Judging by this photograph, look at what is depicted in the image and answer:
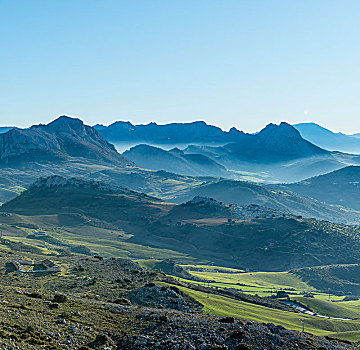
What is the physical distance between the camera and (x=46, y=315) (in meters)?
50.1

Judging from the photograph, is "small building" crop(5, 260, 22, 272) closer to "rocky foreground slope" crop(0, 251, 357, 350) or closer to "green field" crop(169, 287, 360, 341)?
"rocky foreground slope" crop(0, 251, 357, 350)

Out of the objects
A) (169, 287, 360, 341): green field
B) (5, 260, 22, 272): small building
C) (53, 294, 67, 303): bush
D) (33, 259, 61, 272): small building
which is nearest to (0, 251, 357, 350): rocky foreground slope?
(53, 294, 67, 303): bush

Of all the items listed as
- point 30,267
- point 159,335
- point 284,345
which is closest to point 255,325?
point 284,345

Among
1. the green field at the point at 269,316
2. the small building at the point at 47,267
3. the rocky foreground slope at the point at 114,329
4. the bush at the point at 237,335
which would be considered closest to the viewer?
the rocky foreground slope at the point at 114,329

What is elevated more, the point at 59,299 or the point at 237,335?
the point at 237,335

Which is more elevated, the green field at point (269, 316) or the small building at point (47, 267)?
the small building at point (47, 267)

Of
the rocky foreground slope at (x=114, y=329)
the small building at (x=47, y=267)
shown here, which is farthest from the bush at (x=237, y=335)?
the small building at (x=47, y=267)

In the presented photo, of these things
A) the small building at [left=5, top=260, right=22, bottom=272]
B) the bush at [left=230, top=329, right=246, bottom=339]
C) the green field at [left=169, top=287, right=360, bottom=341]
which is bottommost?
the green field at [left=169, top=287, right=360, bottom=341]

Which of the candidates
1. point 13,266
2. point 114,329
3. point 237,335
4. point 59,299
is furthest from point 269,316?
point 114,329

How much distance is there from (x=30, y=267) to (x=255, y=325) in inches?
2259

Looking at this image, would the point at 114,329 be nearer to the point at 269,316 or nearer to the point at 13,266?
the point at 13,266

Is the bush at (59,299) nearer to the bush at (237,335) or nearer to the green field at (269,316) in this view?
the bush at (237,335)

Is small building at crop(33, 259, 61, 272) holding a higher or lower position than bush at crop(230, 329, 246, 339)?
lower

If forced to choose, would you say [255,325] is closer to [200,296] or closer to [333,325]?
[200,296]
